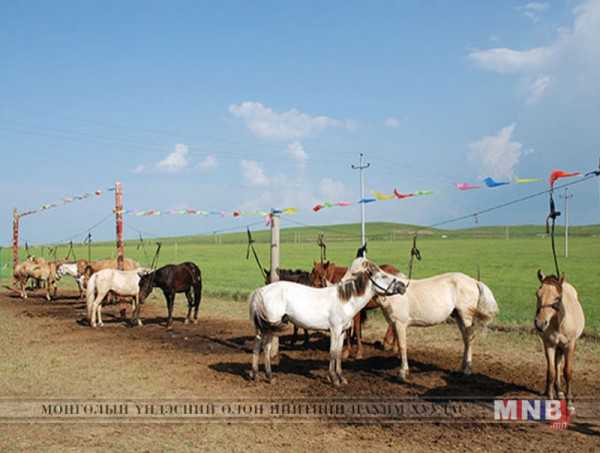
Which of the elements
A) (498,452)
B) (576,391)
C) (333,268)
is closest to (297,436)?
(498,452)

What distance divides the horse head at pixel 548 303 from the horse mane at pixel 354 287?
308 centimetres

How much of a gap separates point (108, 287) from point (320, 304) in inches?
389

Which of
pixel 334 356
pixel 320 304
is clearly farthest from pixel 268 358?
pixel 320 304

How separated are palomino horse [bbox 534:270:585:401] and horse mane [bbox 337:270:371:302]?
3.03 metres

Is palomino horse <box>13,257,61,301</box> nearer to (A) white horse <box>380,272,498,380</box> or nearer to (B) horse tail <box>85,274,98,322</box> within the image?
(B) horse tail <box>85,274,98,322</box>

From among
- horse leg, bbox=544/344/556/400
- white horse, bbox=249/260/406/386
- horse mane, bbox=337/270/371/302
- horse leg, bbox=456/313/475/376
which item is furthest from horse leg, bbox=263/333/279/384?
horse leg, bbox=544/344/556/400

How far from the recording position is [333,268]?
43.0ft

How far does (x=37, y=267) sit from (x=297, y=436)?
74.6 ft

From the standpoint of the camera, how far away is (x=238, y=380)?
32.4 ft

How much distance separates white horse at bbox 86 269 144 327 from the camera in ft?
55.5

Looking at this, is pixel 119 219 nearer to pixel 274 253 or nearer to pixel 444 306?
pixel 274 253

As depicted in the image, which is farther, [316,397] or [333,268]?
[333,268]

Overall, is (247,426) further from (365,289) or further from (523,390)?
(523,390)

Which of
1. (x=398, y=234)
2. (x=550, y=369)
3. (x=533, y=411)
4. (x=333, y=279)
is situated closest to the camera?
(x=533, y=411)
